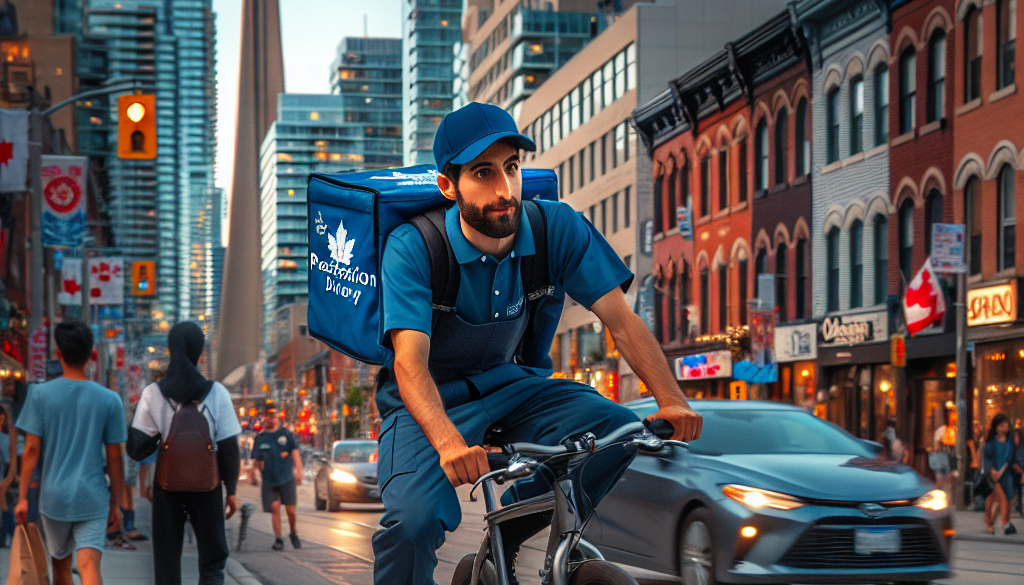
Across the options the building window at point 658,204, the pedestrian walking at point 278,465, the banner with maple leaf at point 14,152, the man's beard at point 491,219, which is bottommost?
the pedestrian walking at point 278,465

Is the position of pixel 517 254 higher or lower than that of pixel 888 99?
lower

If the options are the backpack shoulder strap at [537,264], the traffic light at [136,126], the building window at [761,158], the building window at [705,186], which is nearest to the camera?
the backpack shoulder strap at [537,264]

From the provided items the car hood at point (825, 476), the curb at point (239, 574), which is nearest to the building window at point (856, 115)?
the curb at point (239, 574)

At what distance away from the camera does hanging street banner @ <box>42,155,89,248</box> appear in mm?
32312

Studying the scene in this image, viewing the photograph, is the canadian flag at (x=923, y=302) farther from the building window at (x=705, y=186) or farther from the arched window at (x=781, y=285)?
the building window at (x=705, y=186)

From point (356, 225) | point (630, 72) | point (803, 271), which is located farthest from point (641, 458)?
point (630, 72)

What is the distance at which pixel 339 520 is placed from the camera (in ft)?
77.6

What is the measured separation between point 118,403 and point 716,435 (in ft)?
14.3

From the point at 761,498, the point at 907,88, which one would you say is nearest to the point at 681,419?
the point at 761,498

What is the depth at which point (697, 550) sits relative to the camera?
957cm

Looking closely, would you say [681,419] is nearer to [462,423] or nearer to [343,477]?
[462,423]

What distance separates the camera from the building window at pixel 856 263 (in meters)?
33.7

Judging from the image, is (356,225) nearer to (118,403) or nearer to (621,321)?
(621,321)

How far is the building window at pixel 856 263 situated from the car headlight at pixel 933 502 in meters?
24.8
